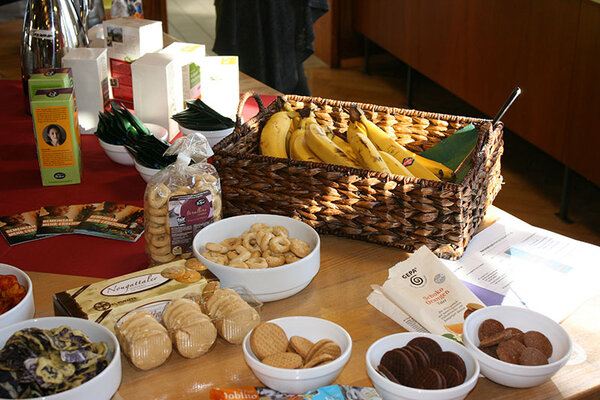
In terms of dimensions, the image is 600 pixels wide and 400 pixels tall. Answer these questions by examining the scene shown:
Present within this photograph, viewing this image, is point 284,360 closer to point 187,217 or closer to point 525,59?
point 187,217

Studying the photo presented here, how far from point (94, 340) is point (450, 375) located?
465 mm

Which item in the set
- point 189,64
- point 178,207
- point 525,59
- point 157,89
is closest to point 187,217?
point 178,207

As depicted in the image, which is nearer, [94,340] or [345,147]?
[94,340]

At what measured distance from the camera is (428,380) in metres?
0.81

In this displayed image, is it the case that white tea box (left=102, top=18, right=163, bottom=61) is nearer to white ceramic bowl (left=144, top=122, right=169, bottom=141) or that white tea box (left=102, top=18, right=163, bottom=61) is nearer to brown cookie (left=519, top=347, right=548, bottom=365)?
white ceramic bowl (left=144, top=122, right=169, bottom=141)

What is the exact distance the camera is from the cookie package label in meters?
1.12

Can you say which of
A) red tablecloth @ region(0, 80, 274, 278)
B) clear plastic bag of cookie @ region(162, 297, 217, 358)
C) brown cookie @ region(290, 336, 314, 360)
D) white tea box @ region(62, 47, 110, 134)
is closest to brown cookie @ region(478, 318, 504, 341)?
brown cookie @ region(290, 336, 314, 360)

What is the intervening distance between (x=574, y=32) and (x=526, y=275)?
199 centimetres

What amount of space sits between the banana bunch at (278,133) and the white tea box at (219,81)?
393mm

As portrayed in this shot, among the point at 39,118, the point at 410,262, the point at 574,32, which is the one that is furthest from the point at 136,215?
the point at 574,32

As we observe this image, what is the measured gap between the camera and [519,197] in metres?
3.23

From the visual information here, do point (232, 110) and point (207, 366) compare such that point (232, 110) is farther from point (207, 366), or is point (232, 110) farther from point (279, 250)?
point (207, 366)

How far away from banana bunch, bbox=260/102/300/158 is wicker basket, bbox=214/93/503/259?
7 cm

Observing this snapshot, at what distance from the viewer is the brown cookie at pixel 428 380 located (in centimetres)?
80
